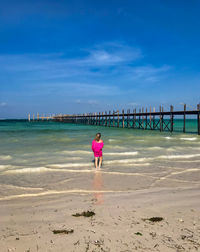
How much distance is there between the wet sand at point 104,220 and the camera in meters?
2.99

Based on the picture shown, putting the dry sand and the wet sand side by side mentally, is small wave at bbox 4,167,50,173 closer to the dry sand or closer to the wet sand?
the wet sand

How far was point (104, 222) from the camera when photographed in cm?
365

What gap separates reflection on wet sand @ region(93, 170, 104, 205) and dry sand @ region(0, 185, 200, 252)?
2 centimetres

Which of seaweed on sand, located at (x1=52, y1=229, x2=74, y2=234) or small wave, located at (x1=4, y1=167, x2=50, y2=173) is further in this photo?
small wave, located at (x1=4, y1=167, x2=50, y2=173)

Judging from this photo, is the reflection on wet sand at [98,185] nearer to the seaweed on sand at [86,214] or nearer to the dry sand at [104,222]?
the dry sand at [104,222]

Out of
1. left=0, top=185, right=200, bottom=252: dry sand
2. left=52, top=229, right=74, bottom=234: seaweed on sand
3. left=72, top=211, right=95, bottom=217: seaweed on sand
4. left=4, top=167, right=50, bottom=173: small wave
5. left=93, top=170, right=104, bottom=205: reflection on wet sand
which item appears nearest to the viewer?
left=0, top=185, right=200, bottom=252: dry sand

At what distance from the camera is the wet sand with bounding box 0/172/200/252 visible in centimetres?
299

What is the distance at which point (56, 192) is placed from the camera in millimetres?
5430

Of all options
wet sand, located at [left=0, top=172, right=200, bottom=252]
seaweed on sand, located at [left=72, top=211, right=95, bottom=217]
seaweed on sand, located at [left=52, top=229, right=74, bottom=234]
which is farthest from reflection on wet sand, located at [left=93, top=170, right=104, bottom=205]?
seaweed on sand, located at [left=52, top=229, right=74, bottom=234]

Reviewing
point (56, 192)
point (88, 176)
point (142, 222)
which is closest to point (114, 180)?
point (88, 176)

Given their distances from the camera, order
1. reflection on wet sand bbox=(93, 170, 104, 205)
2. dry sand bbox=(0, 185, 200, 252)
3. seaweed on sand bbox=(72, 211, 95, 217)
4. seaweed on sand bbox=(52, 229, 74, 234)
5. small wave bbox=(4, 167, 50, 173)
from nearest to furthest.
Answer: dry sand bbox=(0, 185, 200, 252)
seaweed on sand bbox=(52, 229, 74, 234)
seaweed on sand bbox=(72, 211, 95, 217)
reflection on wet sand bbox=(93, 170, 104, 205)
small wave bbox=(4, 167, 50, 173)

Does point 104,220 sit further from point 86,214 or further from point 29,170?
point 29,170

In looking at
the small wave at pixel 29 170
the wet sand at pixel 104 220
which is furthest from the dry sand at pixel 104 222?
the small wave at pixel 29 170

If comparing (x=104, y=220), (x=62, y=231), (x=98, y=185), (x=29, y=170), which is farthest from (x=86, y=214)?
(x=29, y=170)
